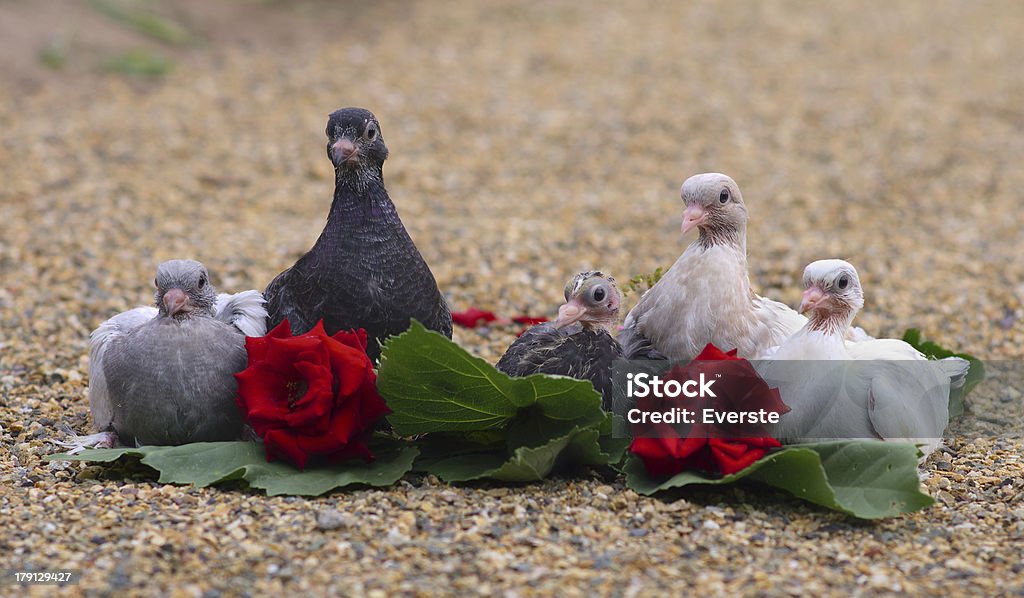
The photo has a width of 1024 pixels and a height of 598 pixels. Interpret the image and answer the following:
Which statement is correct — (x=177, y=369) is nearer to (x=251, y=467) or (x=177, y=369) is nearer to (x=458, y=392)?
(x=251, y=467)

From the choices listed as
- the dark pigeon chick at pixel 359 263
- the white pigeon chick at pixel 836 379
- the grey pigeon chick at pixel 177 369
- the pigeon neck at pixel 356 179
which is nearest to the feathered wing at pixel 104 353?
the grey pigeon chick at pixel 177 369

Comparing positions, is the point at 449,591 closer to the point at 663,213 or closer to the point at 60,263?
the point at 60,263

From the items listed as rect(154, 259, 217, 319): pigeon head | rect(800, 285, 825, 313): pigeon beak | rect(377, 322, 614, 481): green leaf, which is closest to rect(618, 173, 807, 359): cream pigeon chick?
rect(800, 285, 825, 313): pigeon beak

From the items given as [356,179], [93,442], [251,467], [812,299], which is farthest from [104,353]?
[812,299]

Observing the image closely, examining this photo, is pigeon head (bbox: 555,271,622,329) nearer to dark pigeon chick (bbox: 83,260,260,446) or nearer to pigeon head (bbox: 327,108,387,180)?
pigeon head (bbox: 327,108,387,180)

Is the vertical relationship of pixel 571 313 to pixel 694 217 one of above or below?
below

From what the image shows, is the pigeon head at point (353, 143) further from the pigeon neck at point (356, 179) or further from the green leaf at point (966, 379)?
the green leaf at point (966, 379)

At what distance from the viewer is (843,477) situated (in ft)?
10.6

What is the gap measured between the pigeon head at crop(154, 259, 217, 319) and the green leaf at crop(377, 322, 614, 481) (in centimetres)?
65

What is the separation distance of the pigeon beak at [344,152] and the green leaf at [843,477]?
130cm

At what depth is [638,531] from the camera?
3.09 metres

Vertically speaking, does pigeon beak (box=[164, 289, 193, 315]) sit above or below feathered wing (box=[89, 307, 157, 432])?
above

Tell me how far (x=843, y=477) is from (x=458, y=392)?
1117 millimetres

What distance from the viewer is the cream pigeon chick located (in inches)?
137
